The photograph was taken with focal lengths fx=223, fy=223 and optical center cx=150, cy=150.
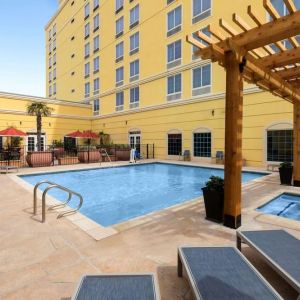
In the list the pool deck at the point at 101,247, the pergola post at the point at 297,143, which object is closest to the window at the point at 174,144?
the pergola post at the point at 297,143

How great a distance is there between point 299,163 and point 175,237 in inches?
267

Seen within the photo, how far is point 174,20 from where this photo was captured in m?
19.2

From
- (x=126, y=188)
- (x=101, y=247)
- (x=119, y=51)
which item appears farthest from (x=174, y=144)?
(x=101, y=247)

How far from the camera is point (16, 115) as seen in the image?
2319 cm

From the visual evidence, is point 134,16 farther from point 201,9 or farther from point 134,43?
point 201,9

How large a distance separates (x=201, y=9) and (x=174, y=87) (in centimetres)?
613

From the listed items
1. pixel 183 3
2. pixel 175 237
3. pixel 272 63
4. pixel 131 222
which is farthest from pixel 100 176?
pixel 183 3

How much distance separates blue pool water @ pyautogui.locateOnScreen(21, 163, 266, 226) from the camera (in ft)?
24.1

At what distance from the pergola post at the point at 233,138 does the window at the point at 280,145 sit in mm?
10733

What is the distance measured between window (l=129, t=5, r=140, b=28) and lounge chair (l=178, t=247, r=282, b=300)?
24389mm

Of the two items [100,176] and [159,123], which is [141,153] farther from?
[100,176]

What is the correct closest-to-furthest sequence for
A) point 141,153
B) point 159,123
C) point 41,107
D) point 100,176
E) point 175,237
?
point 175,237 < point 100,176 < point 41,107 < point 159,123 < point 141,153

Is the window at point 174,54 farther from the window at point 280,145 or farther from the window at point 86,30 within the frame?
the window at point 86,30

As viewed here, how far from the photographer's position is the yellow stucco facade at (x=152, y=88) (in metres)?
15.0
